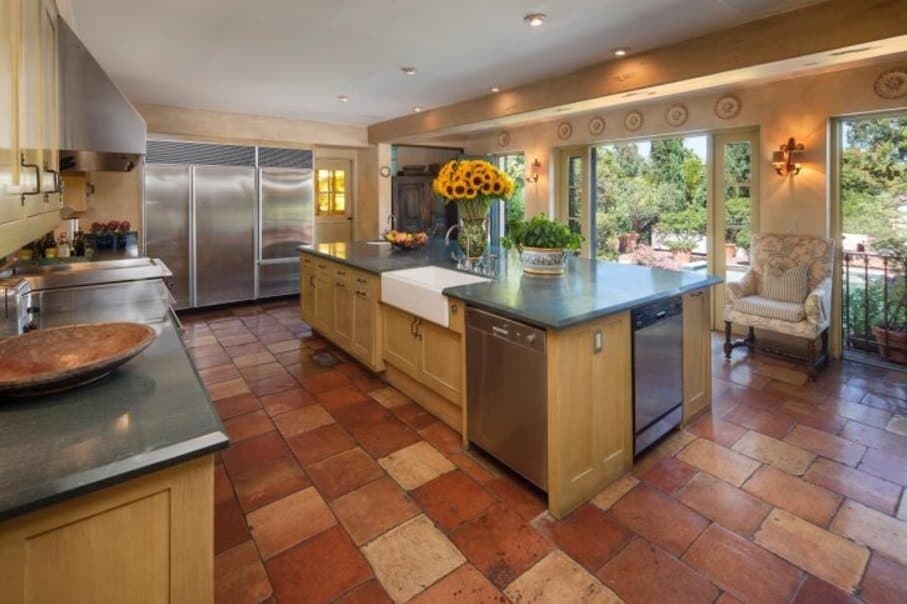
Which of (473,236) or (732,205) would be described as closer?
(473,236)

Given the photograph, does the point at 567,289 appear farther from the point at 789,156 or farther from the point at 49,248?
the point at 49,248

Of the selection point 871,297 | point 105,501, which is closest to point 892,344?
point 871,297

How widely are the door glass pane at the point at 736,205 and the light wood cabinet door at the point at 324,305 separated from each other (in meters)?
3.84

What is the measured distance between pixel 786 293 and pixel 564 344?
3.28 meters

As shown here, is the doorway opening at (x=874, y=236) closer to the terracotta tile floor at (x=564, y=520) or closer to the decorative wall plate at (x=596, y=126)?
the terracotta tile floor at (x=564, y=520)

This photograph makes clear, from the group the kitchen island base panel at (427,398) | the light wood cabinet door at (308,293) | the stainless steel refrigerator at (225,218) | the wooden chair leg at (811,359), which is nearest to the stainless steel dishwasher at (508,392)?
the kitchen island base panel at (427,398)

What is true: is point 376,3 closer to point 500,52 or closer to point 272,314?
point 500,52

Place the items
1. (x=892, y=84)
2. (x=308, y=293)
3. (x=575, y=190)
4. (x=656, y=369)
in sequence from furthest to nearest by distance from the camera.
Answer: (x=575, y=190) < (x=308, y=293) < (x=892, y=84) < (x=656, y=369)

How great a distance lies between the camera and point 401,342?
3.33m

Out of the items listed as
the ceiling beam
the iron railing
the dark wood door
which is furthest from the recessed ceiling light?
the dark wood door

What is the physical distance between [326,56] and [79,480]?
11.9ft

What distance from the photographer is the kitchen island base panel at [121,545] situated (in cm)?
88

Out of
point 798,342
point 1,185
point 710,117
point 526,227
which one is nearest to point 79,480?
point 1,185

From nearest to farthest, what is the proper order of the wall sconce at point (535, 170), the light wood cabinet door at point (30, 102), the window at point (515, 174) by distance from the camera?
the light wood cabinet door at point (30, 102)
the wall sconce at point (535, 170)
the window at point (515, 174)
